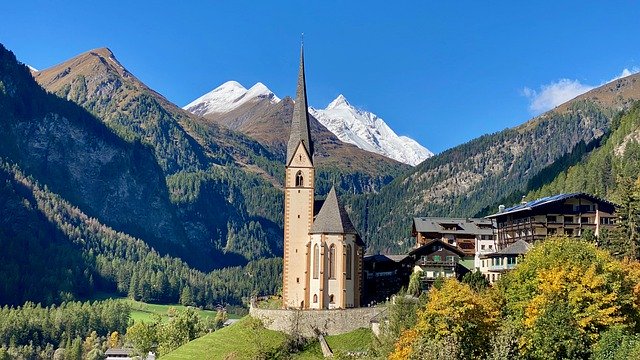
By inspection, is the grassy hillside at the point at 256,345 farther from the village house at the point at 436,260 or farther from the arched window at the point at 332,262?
the village house at the point at 436,260

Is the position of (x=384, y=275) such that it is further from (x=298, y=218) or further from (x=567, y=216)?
(x=567, y=216)

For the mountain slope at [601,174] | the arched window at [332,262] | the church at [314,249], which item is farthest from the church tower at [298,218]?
the mountain slope at [601,174]

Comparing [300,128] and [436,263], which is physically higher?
[300,128]

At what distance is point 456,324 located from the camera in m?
70.4

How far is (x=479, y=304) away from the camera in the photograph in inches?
2899

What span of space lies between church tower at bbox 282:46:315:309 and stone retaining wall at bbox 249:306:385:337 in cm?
1023

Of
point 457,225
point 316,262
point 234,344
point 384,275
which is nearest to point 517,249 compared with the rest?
point 384,275

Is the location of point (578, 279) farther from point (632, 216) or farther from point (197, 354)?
point (197, 354)

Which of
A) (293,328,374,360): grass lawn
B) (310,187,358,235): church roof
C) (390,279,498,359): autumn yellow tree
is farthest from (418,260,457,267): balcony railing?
(390,279,498,359): autumn yellow tree

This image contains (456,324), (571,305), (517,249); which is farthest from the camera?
(517,249)

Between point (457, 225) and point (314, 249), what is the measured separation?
1420 inches

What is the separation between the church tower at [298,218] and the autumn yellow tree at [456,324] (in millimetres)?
42777

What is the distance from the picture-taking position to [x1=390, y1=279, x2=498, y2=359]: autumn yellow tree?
68688mm

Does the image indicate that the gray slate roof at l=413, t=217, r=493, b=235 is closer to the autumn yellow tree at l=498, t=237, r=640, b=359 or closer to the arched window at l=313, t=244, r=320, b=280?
the arched window at l=313, t=244, r=320, b=280
